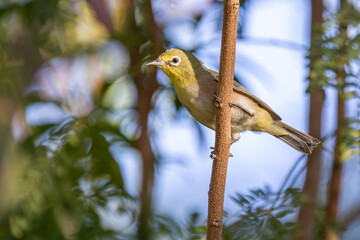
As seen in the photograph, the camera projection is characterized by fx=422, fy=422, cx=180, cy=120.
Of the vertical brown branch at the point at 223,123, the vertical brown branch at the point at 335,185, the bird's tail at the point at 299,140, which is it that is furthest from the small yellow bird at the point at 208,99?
the vertical brown branch at the point at 223,123

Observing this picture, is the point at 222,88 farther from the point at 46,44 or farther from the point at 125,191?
Result: the point at 46,44

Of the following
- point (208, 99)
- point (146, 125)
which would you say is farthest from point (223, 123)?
point (146, 125)

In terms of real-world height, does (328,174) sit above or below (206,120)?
below

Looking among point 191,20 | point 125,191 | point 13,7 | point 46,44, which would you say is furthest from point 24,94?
point 191,20

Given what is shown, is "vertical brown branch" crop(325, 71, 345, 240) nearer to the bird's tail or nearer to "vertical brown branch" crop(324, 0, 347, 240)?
"vertical brown branch" crop(324, 0, 347, 240)

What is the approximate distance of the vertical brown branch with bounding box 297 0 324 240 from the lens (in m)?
1.90

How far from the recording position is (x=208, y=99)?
6.72 ft

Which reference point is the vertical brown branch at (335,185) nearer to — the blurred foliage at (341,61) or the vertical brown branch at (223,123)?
the blurred foliage at (341,61)

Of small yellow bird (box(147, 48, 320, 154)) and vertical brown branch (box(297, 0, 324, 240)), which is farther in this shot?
small yellow bird (box(147, 48, 320, 154))

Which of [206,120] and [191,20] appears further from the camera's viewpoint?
[191,20]

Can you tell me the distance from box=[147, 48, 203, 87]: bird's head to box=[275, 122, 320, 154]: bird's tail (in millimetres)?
644

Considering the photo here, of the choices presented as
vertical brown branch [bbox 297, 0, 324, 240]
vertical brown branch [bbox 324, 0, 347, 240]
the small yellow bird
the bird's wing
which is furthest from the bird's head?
vertical brown branch [bbox 324, 0, 347, 240]

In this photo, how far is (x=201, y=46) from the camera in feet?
7.21

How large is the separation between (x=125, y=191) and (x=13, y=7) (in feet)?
3.47
